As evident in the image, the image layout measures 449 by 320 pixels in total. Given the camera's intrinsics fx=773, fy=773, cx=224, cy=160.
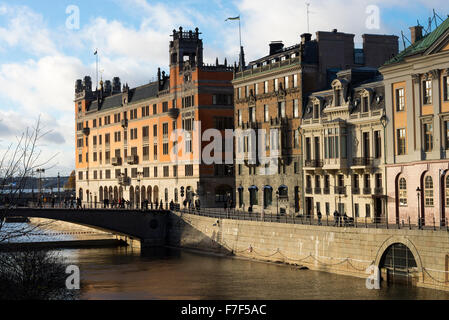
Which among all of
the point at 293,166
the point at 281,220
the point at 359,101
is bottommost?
the point at 281,220

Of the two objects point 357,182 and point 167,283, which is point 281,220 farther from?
point 167,283

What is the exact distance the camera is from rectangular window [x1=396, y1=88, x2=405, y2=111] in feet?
232

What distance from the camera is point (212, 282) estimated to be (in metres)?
66.0

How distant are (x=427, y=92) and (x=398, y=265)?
16.4m

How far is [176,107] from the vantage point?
12069cm

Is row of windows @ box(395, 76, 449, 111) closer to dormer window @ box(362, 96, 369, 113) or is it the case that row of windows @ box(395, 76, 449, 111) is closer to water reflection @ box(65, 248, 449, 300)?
dormer window @ box(362, 96, 369, 113)

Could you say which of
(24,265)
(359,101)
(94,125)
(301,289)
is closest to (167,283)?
(301,289)

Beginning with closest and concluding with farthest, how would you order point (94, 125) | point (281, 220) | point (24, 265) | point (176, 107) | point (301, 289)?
point (24, 265) → point (301, 289) → point (281, 220) → point (176, 107) → point (94, 125)

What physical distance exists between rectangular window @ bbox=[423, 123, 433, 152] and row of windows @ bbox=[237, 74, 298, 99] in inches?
1029

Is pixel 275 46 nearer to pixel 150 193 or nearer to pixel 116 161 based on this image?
pixel 150 193

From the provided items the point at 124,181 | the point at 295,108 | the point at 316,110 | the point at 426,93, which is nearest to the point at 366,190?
the point at 426,93

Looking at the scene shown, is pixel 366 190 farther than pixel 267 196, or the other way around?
pixel 267 196
